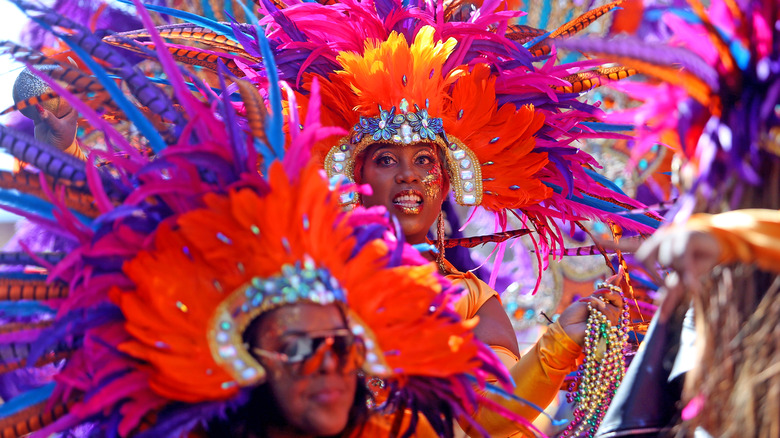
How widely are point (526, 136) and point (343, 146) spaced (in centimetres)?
66

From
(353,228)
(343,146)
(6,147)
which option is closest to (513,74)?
(343,146)

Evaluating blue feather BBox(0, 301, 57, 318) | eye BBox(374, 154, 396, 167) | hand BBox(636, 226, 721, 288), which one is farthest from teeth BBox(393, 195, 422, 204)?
hand BBox(636, 226, 721, 288)

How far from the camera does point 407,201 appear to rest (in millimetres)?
2742

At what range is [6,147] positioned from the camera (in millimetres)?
1877

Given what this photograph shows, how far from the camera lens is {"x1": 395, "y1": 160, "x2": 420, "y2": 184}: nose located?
2.73 metres

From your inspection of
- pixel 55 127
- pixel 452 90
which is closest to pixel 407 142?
pixel 452 90

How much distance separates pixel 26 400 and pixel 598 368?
1470mm

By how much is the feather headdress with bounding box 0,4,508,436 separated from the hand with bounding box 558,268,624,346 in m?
0.47

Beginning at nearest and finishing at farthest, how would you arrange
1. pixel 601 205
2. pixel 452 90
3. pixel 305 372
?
1. pixel 305 372
2. pixel 452 90
3. pixel 601 205

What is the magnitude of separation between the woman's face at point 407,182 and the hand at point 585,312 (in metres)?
0.64

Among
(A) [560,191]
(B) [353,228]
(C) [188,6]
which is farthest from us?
(C) [188,6]

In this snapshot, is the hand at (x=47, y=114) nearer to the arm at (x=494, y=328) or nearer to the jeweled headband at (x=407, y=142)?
the jeweled headband at (x=407, y=142)

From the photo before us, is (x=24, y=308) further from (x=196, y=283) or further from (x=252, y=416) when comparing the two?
(x=252, y=416)

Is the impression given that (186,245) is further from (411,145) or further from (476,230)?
(476,230)
